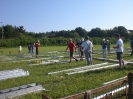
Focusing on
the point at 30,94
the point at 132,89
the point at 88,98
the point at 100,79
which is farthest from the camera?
the point at 100,79

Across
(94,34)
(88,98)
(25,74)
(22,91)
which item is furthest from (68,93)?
(94,34)

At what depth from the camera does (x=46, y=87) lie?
25.3 feet

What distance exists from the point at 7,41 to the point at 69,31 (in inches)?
2213

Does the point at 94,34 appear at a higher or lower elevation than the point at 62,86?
higher

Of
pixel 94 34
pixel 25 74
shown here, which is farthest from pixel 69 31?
pixel 25 74

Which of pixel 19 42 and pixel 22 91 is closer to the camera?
pixel 22 91

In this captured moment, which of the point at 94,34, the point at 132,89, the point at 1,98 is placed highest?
the point at 94,34

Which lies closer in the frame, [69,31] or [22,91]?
[22,91]

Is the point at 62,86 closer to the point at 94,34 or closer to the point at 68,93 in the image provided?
the point at 68,93

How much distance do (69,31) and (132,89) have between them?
365ft

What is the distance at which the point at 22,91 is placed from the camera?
6957mm

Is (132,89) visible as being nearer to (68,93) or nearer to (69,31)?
(68,93)

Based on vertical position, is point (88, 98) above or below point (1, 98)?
above

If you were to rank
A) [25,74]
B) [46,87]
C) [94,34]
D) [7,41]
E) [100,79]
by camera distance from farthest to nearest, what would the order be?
[94,34]
[7,41]
[25,74]
[100,79]
[46,87]
